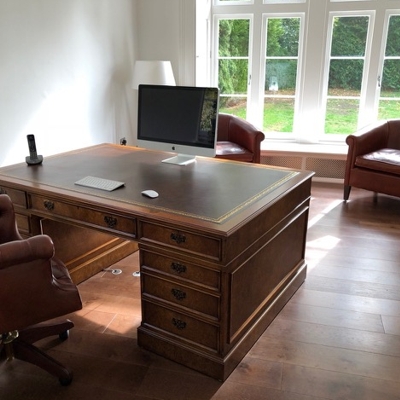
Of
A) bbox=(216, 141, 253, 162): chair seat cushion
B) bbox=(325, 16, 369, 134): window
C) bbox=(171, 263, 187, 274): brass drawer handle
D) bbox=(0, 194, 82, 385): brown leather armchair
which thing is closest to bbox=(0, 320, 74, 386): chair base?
bbox=(0, 194, 82, 385): brown leather armchair

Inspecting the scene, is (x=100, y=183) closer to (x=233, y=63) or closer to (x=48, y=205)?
(x=48, y=205)

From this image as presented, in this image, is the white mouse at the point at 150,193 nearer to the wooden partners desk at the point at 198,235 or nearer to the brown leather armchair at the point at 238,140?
the wooden partners desk at the point at 198,235

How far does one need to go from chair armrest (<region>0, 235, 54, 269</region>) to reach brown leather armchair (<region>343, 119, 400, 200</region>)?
3.22m

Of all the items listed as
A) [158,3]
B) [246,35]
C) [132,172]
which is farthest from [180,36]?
[132,172]

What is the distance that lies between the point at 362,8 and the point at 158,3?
2252mm

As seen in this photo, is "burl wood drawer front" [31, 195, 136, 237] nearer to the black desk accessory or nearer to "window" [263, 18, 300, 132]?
the black desk accessory

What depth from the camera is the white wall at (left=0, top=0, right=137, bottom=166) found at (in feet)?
10.3

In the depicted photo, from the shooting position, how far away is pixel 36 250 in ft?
5.13

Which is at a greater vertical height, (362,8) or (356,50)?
(362,8)

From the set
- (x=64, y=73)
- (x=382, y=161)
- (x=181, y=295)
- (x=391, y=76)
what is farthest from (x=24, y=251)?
(x=391, y=76)

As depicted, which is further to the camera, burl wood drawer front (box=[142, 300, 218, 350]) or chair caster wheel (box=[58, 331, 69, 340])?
chair caster wheel (box=[58, 331, 69, 340])

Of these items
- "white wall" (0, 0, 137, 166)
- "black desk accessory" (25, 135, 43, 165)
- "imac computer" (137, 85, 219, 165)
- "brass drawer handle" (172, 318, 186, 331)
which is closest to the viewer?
"brass drawer handle" (172, 318, 186, 331)

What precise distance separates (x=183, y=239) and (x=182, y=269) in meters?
0.16

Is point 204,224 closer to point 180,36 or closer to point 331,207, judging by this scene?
point 331,207
